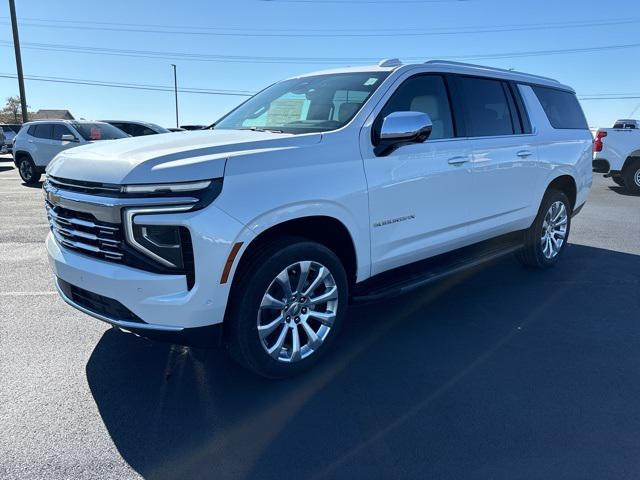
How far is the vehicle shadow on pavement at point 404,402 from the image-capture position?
8.29 feet

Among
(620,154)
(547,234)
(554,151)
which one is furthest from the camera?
(620,154)

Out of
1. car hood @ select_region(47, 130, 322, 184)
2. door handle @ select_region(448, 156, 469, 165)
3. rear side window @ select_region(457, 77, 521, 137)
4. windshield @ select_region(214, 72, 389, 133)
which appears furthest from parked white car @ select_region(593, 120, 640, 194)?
car hood @ select_region(47, 130, 322, 184)

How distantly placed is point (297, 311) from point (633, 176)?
12362 millimetres

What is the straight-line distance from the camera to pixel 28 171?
14297mm

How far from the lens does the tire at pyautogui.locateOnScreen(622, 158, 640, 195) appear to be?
12.5m

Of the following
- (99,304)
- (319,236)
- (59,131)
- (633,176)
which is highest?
(319,236)

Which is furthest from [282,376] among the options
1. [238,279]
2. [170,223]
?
[170,223]

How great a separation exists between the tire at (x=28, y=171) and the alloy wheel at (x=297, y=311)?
13420mm

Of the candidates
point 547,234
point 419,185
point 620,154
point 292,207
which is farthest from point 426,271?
point 620,154

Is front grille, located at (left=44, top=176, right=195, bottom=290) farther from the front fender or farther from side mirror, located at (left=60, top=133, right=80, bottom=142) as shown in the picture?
side mirror, located at (left=60, top=133, right=80, bottom=142)

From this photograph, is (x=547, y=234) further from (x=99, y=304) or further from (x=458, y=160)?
(x=99, y=304)

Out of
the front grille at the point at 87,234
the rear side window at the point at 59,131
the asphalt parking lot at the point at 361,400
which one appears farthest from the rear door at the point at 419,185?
the rear side window at the point at 59,131

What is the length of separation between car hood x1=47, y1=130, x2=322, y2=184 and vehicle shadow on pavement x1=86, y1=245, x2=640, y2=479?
1.35 metres

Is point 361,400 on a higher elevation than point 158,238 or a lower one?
lower
